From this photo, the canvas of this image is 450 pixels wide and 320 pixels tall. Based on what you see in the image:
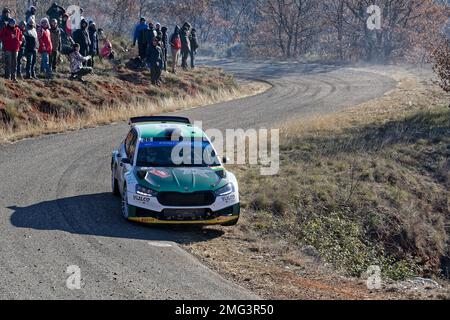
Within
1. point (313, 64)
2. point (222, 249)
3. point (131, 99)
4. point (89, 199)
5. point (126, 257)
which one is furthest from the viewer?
point (313, 64)

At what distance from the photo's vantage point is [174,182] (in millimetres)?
12023

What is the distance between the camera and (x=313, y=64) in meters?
54.9

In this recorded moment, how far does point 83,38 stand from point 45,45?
2.31m

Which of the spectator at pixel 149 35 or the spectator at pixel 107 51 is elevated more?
the spectator at pixel 149 35

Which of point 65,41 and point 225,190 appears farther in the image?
point 65,41

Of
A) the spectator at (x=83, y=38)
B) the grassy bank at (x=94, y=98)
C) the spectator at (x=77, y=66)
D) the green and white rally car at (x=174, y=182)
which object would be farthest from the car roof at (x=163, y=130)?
the spectator at (x=83, y=38)

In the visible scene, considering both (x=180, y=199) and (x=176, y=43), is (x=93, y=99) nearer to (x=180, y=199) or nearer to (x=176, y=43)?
(x=176, y=43)

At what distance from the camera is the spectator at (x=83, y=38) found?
25.9 m

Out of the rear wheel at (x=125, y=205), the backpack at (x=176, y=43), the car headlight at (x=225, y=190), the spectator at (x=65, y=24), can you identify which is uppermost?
the spectator at (x=65, y=24)

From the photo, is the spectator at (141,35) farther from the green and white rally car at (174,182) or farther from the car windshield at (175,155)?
the car windshield at (175,155)

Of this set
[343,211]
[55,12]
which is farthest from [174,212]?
[55,12]
